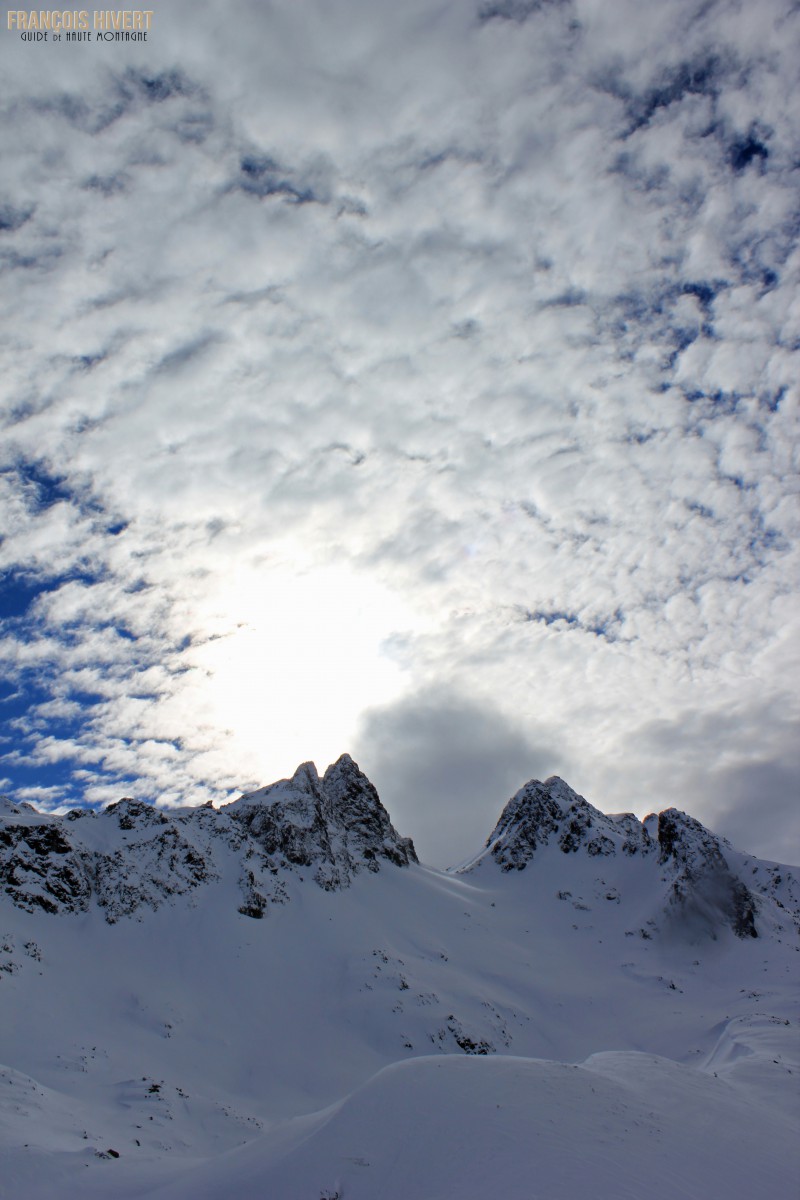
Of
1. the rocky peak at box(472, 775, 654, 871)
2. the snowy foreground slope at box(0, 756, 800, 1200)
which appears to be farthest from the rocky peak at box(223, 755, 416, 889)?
the rocky peak at box(472, 775, 654, 871)

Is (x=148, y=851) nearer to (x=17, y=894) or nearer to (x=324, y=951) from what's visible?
(x=17, y=894)

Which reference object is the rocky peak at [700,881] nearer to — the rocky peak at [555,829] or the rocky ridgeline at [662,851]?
the rocky ridgeline at [662,851]

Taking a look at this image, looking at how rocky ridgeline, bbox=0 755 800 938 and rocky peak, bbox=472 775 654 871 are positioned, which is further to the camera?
rocky peak, bbox=472 775 654 871

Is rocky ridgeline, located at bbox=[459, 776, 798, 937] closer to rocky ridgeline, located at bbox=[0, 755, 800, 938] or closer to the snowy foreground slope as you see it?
rocky ridgeline, located at bbox=[0, 755, 800, 938]

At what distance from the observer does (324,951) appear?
59.0 m

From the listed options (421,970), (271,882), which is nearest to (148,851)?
(271,882)

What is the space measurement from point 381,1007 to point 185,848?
23270 mm

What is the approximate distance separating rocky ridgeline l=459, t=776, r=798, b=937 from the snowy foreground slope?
0.31 m

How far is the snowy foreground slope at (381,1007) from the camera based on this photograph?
61.3ft

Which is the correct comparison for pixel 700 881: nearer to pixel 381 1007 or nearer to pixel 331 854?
pixel 331 854

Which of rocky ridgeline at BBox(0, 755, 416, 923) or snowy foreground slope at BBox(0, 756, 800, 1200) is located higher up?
rocky ridgeline at BBox(0, 755, 416, 923)

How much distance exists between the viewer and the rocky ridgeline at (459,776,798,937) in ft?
265

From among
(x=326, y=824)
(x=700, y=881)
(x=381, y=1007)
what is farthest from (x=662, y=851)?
(x=381, y=1007)

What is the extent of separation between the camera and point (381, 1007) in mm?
50844
